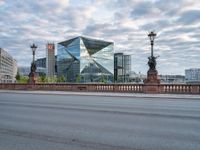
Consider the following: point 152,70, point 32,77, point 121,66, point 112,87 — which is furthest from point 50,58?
point 152,70

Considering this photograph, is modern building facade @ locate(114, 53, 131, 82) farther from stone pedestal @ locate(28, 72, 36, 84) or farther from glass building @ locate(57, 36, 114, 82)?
stone pedestal @ locate(28, 72, 36, 84)

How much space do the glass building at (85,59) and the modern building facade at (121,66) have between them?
8.94 ft

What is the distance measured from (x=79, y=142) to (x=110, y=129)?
76.5 inches

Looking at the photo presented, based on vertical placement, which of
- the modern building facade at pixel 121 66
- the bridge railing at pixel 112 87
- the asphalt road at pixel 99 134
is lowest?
the asphalt road at pixel 99 134

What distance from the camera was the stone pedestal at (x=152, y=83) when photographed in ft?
89.0

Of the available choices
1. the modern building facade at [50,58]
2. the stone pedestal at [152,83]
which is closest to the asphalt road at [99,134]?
the stone pedestal at [152,83]

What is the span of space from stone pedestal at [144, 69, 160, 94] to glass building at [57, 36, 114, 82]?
96.6m

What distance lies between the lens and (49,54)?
536 feet

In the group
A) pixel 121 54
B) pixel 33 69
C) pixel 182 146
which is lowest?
pixel 182 146

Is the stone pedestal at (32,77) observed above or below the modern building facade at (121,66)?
below

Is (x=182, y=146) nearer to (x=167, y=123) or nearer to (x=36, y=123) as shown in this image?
(x=167, y=123)

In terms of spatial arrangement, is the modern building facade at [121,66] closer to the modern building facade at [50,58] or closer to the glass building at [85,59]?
the glass building at [85,59]

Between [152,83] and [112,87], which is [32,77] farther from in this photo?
[152,83]

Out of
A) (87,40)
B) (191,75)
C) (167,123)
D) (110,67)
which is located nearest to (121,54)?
(110,67)
